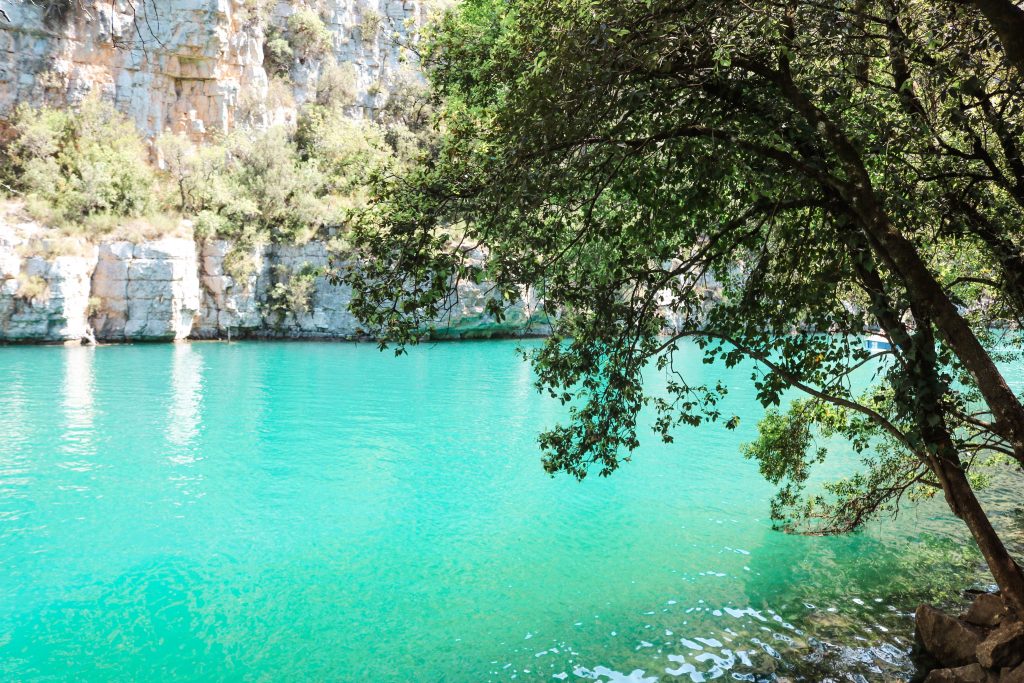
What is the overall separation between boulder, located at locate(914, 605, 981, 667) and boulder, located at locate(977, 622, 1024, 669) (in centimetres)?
46

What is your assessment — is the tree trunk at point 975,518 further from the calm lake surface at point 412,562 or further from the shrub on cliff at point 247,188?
the shrub on cliff at point 247,188

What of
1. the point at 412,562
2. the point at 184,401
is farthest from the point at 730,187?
the point at 184,401

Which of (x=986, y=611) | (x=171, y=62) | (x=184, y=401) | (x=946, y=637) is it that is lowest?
(x=184, y=401)

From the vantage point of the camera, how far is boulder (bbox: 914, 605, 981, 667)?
22.1 feet

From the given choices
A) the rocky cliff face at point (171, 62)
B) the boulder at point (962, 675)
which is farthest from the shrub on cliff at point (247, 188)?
the boulder at point (962, 675)

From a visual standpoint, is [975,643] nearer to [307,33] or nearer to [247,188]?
[247,188]

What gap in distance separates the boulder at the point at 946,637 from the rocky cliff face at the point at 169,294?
70.3 feet

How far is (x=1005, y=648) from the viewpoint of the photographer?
19.1ft

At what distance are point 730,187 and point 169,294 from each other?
37.1 metres

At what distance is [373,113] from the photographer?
57.0m

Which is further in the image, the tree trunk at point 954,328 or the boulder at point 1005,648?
the boulder at point 1005,648

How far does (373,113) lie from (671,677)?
55.4 meters

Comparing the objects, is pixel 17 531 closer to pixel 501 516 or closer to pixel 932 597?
pixel 501 516

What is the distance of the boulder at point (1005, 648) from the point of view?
18.9ft
